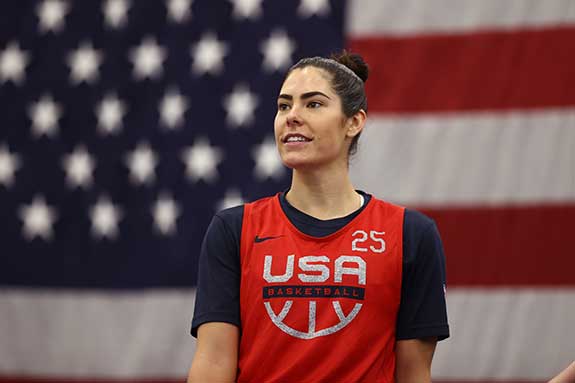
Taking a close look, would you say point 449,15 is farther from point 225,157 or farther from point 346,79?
point 346,79

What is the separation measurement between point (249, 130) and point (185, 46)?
0.51 meters

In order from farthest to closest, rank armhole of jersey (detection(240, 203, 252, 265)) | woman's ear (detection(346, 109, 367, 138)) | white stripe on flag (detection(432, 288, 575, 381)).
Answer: white stripe on flag (detection(432, 288, 575, 381)) → woman's ear (detection(346, 109, 367, 138)) → armhole of jersey (detection(240, 203, 252, 265))

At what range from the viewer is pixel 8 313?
379 centimetres

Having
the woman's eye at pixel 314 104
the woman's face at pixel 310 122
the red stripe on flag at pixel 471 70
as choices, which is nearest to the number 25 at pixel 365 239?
the woman's face at pixel 310 122

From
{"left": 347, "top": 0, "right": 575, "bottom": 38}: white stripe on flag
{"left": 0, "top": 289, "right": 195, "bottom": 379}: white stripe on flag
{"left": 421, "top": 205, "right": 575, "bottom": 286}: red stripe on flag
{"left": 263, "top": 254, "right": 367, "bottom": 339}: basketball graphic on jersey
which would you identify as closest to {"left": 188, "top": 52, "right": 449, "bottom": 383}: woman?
{"left": 263, "top": 254, "right": 367, "bottom": 339}: basketball graphic on jersey

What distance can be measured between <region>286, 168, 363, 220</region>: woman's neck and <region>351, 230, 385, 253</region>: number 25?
9 cm

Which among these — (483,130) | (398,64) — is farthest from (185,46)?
(483,130)

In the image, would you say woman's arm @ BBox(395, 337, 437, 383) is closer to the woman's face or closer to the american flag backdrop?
the woman's face

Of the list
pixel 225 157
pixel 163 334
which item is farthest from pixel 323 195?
pixel 163 334

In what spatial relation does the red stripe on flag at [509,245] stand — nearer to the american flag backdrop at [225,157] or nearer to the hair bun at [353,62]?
the american flag backdrop at [225,157]

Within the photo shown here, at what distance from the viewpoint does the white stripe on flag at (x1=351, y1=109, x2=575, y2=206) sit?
3.25 m

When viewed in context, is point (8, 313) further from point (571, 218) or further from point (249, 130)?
point (571, 218)

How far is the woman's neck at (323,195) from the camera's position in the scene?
192cm

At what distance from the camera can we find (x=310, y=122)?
6.23 feet
